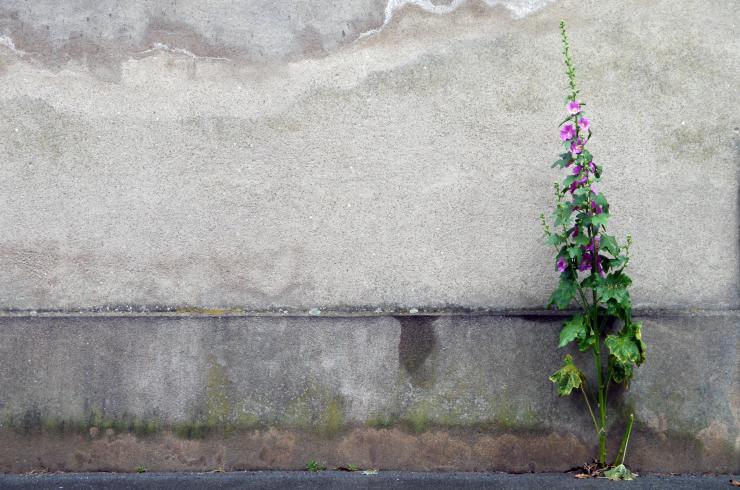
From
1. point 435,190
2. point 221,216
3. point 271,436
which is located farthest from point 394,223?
point 271,436

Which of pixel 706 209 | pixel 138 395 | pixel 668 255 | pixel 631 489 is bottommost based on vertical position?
pixel 631 489

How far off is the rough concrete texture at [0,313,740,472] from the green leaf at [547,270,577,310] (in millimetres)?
298

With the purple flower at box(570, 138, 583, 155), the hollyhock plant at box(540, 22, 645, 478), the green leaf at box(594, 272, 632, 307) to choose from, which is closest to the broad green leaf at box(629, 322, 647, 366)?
the hollyhock plant at box(540, 22, 645, 478)

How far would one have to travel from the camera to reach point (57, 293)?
12.7 feet

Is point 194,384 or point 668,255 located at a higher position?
point 668,255

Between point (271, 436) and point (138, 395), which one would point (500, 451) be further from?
point (138, 395)

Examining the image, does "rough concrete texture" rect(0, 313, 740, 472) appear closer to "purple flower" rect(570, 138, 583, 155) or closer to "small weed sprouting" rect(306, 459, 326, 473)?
"small weed sprouting" rect(306, 459, 326, 473)

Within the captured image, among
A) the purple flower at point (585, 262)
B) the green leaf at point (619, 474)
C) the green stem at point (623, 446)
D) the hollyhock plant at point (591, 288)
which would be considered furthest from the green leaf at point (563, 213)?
the green leaf at point (619, 474)

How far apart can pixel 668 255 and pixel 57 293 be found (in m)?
3.10

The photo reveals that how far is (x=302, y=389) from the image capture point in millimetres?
3844

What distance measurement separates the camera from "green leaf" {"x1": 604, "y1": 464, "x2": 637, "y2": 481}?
11.9ft

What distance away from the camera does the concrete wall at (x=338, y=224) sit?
3820mm

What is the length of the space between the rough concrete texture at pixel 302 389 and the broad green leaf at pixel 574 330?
245 millimetres

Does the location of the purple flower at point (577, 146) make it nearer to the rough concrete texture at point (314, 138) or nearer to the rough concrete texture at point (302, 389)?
the rough concrete texture at point (314, 138)
